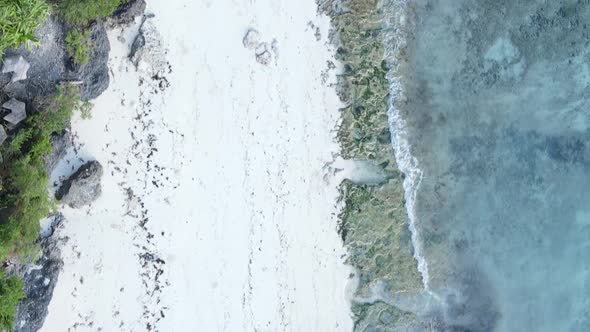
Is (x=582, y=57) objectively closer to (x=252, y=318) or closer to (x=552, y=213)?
(x=552, y=213)

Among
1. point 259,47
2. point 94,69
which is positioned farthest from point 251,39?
point 94,69

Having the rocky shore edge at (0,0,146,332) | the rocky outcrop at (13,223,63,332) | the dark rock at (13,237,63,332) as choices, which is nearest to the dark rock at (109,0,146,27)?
→ the rocky shore edge at (0,0,146,332)

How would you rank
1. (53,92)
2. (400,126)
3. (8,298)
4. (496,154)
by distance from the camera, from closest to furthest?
(8,298), (53,92), (400,126), (496,154)

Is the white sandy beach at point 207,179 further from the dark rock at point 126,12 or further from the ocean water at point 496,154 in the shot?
the ocean water at point 496,154

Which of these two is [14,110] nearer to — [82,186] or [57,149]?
[57,149]

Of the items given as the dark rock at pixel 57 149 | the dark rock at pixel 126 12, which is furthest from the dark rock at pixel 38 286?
the dark rock at pixel 126 12

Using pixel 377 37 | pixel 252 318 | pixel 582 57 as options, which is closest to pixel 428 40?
pixel 377 37

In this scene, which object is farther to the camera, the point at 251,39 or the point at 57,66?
the point at 251,39
